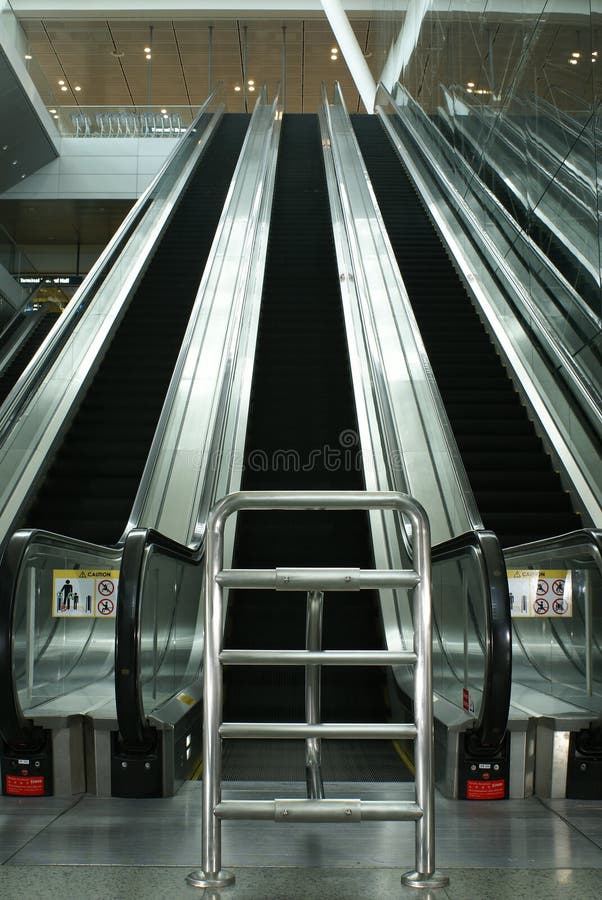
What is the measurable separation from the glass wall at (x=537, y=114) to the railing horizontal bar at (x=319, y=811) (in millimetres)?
4793

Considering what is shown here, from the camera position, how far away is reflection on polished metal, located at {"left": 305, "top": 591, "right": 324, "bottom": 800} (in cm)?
291

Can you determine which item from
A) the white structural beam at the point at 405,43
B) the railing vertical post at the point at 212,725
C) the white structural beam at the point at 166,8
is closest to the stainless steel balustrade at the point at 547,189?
the railing vertical post at the point at 212,725

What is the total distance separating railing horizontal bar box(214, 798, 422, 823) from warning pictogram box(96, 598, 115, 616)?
247 cm

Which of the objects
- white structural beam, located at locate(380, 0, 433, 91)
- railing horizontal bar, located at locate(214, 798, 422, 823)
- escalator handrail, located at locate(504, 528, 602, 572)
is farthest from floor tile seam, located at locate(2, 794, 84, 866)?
white structural beam, located at locate(380, 0, 433, 91)

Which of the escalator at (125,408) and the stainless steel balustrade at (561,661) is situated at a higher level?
the escalator at (125,408)

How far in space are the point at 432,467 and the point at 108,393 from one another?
3.34 meters

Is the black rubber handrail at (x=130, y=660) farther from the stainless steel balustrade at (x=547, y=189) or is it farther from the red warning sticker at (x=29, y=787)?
the stainless steel balustrade at (x=547, y=189)

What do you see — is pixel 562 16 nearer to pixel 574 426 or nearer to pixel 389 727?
pixel 574 426

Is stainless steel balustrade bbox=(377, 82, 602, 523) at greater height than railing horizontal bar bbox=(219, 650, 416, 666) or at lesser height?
greater

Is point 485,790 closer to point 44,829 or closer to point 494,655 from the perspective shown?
point 494,655

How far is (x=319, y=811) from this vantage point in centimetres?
219

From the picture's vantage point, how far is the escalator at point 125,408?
6.57 m

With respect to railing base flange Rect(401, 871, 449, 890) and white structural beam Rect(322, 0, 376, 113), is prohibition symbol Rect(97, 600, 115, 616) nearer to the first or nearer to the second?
railing base flange Rect(401, 871, 449, 890)

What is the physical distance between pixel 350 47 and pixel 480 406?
52.2ft
